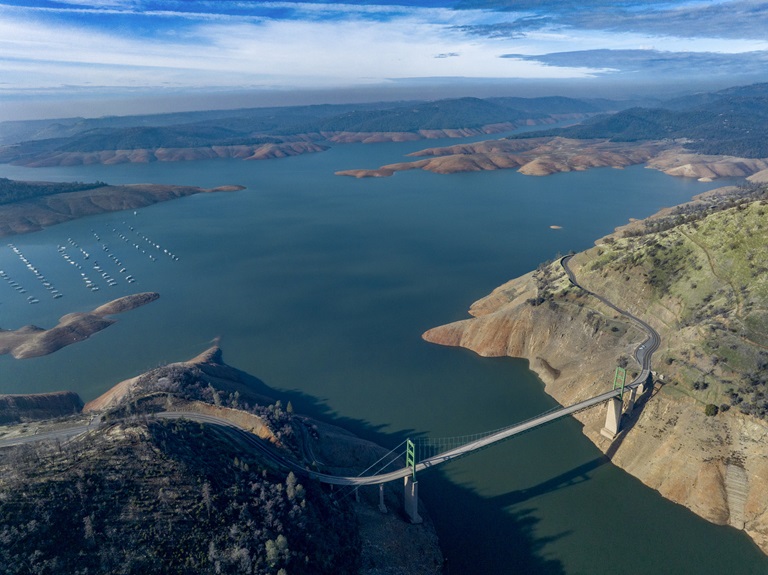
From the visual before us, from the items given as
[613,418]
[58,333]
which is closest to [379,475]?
[613,418]

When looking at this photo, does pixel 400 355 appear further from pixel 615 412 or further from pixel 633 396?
pixel 633 396

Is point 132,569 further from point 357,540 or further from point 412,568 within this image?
point 412,568

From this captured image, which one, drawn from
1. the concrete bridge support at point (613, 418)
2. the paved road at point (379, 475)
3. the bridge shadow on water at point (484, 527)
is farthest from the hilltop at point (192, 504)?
the concrete bridge support at point (613, 418)

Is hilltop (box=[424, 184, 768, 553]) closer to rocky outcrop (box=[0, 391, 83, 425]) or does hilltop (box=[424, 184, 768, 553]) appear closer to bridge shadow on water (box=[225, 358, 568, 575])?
bridge shadow on water (box=[225, 358, 568, 575])

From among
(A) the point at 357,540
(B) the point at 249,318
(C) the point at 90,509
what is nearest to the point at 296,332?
(B) the point at 249,318

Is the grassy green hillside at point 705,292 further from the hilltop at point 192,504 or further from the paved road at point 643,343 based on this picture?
the hilltop at point 192,504
